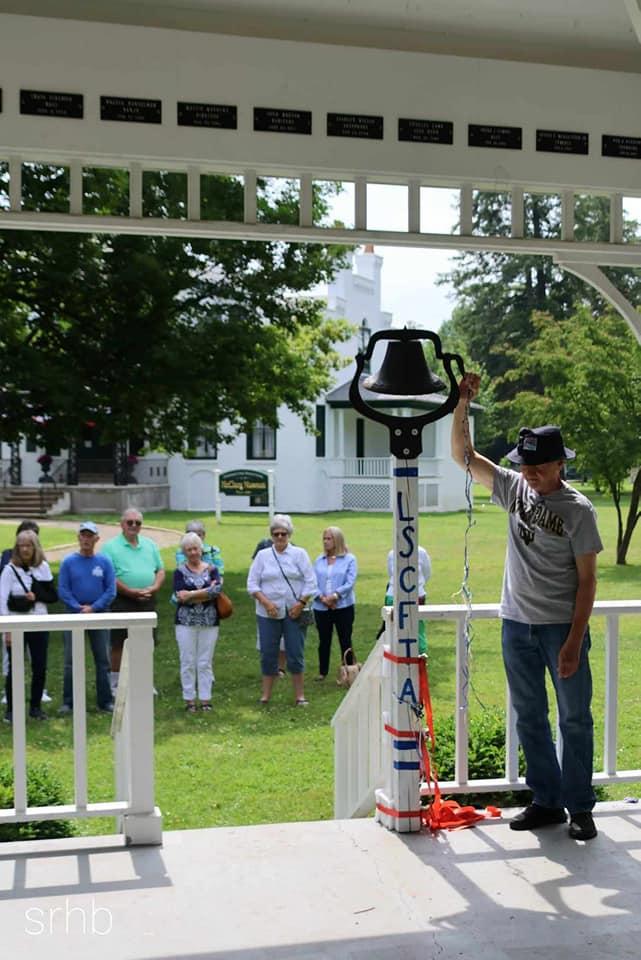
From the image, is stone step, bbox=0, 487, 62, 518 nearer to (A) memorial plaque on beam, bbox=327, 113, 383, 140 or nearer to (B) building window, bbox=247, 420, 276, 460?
(B) building window, bbox=247, 420, 276, 460

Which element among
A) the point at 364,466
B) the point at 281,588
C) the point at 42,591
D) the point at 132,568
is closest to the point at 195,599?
the point at 132,568

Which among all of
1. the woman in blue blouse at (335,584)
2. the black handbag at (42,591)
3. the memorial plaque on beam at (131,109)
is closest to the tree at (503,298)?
the woman in blue blouse at (335,584)

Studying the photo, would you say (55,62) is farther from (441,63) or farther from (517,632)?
(517,632)

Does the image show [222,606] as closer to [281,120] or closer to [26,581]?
[26,581]

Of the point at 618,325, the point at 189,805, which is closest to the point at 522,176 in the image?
the point at 189,805

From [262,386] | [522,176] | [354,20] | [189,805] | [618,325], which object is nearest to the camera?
[354,20]

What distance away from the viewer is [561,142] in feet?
16.2

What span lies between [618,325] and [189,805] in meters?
16.6

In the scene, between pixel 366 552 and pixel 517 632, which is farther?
pixel 366 552

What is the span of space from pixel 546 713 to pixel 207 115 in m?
2.81

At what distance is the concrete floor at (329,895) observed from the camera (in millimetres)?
3748

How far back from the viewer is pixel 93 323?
16.4 metres

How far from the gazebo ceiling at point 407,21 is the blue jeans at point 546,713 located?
2.45 m

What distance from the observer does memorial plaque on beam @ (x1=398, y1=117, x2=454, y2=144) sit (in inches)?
185
